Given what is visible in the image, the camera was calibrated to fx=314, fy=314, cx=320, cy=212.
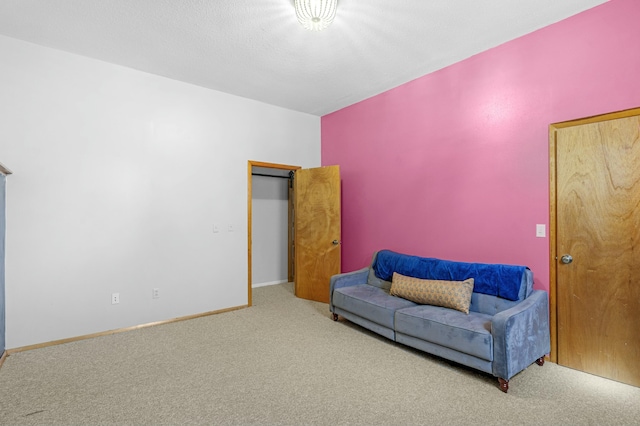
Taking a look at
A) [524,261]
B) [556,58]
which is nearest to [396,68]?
[556,58]

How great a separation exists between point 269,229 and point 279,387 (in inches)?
144

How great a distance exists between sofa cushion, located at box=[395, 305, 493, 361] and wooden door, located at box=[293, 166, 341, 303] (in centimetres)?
169

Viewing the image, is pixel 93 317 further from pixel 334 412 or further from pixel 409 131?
pixel 409 131

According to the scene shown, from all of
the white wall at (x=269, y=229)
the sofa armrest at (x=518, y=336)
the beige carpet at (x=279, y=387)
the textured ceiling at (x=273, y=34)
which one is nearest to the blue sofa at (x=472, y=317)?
the sofa armrest at (x=518, y=336)

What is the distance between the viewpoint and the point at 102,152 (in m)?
3.27

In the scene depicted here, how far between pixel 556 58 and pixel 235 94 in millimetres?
3498

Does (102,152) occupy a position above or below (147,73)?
below

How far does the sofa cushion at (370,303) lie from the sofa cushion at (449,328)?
0.12 metres

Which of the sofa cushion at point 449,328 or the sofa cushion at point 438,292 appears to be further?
the sofa cushion at point 438,292

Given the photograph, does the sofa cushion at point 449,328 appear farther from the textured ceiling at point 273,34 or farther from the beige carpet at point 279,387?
the textured ceiling at point 273,34

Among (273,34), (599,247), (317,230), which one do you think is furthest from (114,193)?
(599,247)

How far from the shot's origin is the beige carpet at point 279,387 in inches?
75.9

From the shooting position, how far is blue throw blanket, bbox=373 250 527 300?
266cm

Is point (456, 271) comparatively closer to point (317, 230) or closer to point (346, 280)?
point (346, 280)
